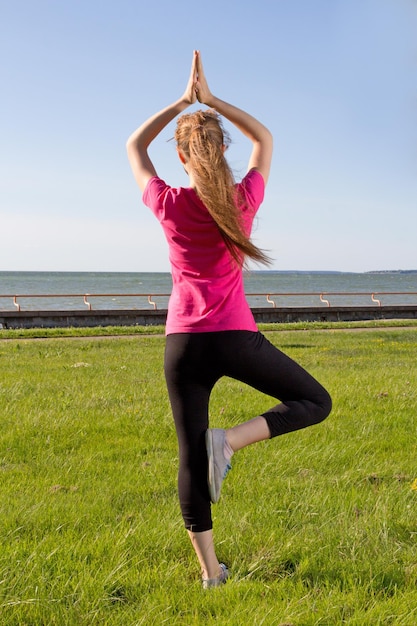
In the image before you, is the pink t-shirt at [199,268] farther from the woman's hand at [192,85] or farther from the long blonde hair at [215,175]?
the woman's hand at [192,85]

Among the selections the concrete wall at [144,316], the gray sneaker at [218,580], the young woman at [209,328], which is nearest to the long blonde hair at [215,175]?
the young woman at [209,328]

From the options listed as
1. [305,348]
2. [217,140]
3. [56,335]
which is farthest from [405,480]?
[56,335]

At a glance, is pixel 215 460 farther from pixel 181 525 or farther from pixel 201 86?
pixel 201 86

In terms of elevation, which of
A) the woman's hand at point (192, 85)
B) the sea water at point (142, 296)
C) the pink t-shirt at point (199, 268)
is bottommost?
the sea water at point (142, 296)

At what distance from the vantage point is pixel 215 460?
3014mm


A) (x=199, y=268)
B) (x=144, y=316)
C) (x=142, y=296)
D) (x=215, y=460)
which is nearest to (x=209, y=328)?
(x=199, y=268)

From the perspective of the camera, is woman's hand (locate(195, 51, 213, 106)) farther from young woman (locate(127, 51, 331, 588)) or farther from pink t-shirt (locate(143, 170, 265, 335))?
pink t-shirt (locate(143, 170, 265, 335))

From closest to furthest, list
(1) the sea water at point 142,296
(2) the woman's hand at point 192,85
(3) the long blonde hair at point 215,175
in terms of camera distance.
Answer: (3) the long blonde hair at point 215,175 < (2) the woman's hand at point 192,85 < (1) the sea water at point 142,296

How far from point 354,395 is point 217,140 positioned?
5.41 meters

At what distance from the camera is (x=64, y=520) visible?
3889 millimetres

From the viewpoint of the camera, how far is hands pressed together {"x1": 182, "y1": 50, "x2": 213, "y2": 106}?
3.28 metres

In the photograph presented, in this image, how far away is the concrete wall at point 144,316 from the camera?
28875 millimetres

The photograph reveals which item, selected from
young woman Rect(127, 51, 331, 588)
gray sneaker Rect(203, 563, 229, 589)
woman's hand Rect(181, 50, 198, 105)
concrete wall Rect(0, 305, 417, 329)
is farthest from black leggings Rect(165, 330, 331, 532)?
concrete wall Rect(0, 305, 417, 329)

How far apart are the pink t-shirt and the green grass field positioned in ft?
3.96
